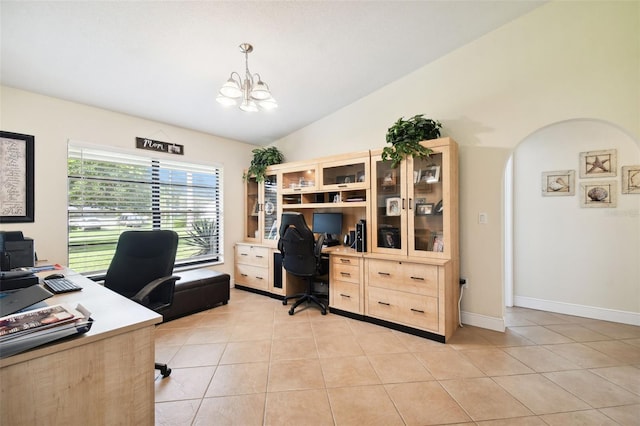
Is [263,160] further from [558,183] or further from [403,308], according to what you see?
[558,183]

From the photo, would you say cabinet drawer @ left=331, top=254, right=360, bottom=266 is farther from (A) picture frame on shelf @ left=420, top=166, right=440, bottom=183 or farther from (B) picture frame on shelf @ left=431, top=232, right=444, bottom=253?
(A) picture frame on shelf @ left=420, top=166, right=440, bottom=183

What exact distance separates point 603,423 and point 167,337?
343 cm

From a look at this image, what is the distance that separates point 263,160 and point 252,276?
1893mm

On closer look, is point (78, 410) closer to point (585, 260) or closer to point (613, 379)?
point (613, 379)

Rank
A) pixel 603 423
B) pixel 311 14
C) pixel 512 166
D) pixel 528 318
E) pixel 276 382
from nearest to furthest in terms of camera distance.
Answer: pixel 603 423
pixel 276 382
pixel 311 14
pixel 528 318
pixel 512 166

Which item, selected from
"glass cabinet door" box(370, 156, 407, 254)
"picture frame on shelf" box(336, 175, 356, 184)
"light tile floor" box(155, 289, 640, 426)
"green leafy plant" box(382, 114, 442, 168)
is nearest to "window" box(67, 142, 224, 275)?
"light tile floor" box(155, 289, 640, 426)

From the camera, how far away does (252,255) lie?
13.8ft

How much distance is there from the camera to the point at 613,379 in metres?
1.98

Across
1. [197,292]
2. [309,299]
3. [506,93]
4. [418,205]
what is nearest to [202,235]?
[197,292]

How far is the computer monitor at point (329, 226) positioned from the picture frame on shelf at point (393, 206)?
84cm

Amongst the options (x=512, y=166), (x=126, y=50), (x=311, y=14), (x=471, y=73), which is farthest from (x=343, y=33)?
(x=512, y=166)

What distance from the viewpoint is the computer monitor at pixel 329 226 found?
3781mm

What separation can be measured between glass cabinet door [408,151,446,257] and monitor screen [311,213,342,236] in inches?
44.8

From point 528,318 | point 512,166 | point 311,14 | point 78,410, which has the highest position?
point 311,14
